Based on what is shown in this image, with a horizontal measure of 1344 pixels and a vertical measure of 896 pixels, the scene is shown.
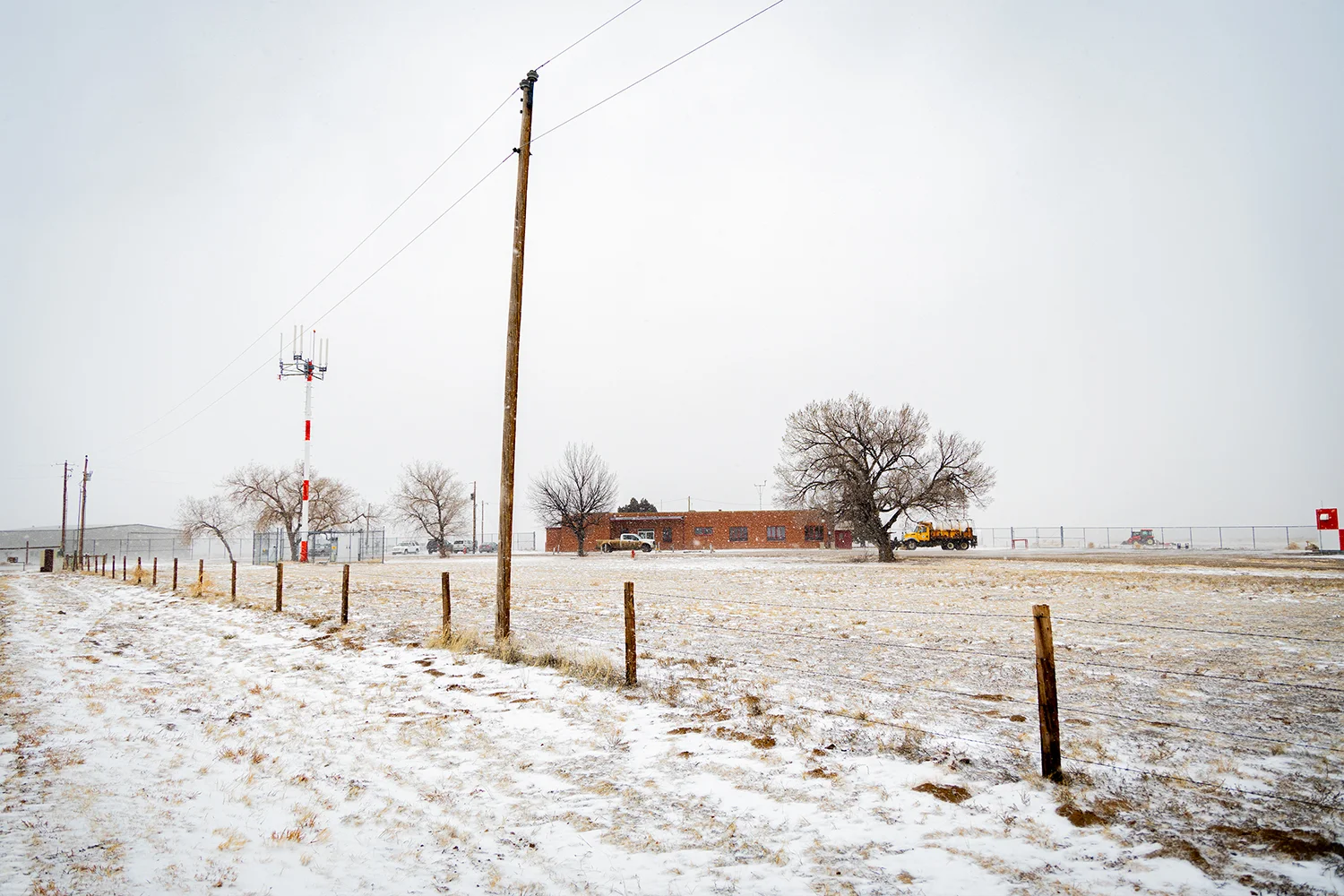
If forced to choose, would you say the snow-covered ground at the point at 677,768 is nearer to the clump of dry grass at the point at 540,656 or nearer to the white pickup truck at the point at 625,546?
the clump of dry grass at the point at 540,656

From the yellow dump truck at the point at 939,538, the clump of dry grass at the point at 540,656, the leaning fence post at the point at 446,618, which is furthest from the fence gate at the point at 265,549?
the yellow dump truck at the point at 939,538

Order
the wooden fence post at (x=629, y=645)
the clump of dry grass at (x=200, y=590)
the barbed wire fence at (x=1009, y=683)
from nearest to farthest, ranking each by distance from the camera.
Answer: the barbed wire fence at (x=1009, y=683), the wooden fence post at (x=629, y=645), the clump of dry grass at (x=200, y=590)

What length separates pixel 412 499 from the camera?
71375 millimetres

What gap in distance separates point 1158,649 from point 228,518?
80663 mm

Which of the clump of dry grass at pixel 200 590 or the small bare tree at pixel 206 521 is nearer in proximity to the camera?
the clump of dry grass at pixel 200 590

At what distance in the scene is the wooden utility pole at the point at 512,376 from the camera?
1067 centimetres

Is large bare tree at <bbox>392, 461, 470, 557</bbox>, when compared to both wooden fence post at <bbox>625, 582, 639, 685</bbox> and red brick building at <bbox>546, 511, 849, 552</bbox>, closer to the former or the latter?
red brick building at <bbox>546, 511, 849, 552</bbox>

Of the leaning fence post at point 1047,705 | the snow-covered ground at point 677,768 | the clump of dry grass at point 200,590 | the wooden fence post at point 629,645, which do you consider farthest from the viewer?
the clump of dry grass at point 200,590

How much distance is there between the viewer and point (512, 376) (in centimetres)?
1102

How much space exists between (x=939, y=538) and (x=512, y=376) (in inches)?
2318

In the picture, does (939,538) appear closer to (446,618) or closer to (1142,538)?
(1142,538)

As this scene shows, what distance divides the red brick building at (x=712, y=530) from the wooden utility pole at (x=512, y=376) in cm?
6427

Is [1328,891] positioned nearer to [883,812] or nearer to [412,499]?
[883,812]

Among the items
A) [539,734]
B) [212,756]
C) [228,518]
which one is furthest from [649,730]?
[228,518]
